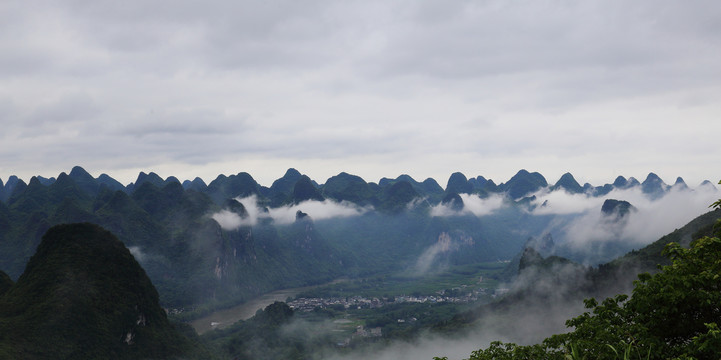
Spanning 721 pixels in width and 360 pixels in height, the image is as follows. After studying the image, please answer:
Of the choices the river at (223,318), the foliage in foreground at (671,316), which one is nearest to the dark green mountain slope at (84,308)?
the river at (223,318)

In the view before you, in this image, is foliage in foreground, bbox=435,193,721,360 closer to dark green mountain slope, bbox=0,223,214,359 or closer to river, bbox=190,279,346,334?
dark green mountain slope, bbox=0,223,214,359

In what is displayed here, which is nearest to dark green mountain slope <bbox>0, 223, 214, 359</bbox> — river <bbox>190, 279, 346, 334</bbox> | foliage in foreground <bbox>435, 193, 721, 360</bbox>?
river <bbox>190, 279, 346, 334</bbox>

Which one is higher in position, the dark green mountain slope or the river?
the dark green mountain slope

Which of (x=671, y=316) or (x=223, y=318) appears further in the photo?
(x=223, y=318)

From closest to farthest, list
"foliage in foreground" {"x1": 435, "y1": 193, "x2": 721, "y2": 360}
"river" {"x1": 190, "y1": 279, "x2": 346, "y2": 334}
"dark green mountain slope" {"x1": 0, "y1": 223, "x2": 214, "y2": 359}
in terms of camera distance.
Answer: "foliage in foreground" {"x1": 435, "y1": 193, "x2": 721, "y2": 360} → "dark green mountain slope" {"x1": 0, "y1": 223, "x2": 214, "y2": 359} → "river" {"x1": 190, "y1": 279, "x2": 346, "y2": 334}

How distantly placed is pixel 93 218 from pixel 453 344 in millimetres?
171159

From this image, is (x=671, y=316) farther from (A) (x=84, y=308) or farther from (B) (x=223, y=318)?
(B) (x=223, y=318)

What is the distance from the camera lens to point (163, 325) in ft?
331

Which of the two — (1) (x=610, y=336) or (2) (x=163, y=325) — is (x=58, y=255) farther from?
(1) (x=610, y=336)

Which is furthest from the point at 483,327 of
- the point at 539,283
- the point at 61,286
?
the point at 61,286

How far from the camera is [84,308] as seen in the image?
84.8 metres

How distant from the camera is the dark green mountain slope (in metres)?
76.1

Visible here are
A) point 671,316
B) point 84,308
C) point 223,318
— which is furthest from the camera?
point 223,318

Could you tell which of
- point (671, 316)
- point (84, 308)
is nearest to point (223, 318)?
point (84, 308)
